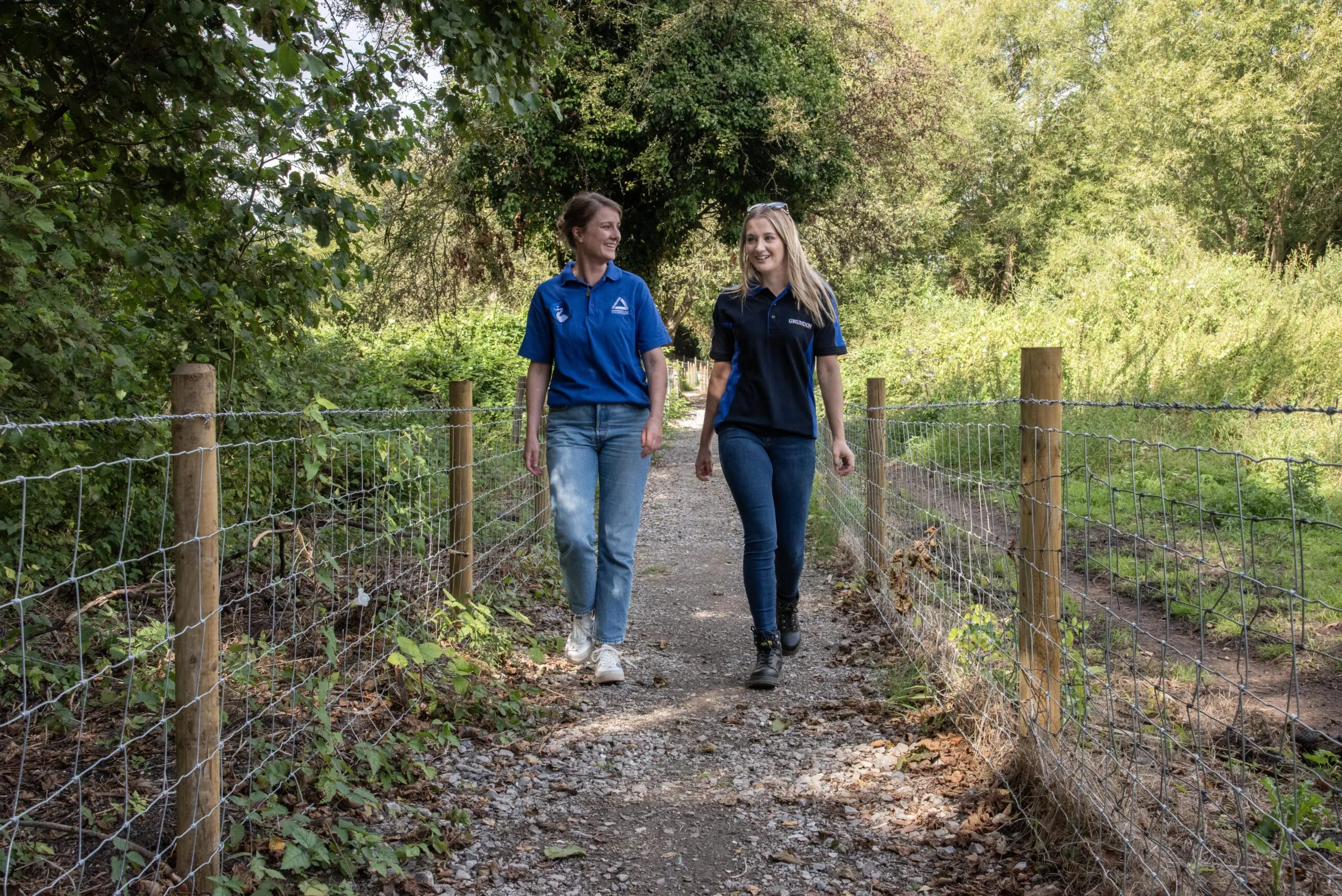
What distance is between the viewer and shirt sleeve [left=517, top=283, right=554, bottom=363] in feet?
15.6

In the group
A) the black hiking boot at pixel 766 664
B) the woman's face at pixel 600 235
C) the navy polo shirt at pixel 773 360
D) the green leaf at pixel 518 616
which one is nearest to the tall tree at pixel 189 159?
the woman's face at pixel 600 235

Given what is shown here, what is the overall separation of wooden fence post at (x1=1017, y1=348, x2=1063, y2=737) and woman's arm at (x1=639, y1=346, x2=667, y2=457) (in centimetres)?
180

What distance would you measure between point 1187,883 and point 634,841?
1598 mm

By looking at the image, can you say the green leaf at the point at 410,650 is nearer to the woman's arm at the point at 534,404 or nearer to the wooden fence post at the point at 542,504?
the woman's arm at the point at 534,404

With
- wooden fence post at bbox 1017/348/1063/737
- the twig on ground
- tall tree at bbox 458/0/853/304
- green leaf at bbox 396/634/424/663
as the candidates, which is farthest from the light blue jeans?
tall tree at bbox 458/0/853/304

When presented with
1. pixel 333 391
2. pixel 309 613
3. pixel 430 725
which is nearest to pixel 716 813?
pixel 430 725

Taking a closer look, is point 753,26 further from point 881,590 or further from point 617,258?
point 881,590

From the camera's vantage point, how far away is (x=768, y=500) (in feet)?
15.0

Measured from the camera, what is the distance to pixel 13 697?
13.8 feet

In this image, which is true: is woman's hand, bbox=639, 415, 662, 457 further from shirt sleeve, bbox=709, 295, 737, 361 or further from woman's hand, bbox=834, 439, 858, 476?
woman's hand, bbox=834, 439, 858, 476

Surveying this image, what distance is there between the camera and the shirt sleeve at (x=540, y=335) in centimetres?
474

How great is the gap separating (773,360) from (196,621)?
2706 millimetres

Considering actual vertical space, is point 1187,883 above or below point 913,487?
below

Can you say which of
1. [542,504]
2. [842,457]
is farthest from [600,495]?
[542,504]
